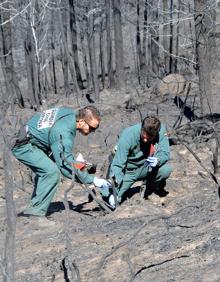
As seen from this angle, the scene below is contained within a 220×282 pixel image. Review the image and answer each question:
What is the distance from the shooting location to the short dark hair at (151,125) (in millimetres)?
7207

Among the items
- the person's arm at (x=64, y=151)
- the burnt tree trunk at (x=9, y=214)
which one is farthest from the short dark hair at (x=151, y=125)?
the burnt tree trunk at (x=9, y=214)

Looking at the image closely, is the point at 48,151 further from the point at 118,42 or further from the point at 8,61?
the point at 118,42

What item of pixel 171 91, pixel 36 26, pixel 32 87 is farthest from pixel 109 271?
pixel 36 26

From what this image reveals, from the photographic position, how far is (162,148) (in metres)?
7.82

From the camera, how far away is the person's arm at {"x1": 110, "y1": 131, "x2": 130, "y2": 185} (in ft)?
24.9

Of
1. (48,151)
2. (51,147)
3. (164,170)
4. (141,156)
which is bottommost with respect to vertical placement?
(164,170)

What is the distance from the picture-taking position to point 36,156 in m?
7.23

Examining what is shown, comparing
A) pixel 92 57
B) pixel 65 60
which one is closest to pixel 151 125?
pixel 92 57

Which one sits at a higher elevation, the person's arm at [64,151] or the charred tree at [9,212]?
the charred tree at [9,212]

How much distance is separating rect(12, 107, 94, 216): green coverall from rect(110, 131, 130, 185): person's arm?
0.62m

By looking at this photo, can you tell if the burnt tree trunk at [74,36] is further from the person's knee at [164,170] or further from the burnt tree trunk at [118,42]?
the person's knee at [164,170]

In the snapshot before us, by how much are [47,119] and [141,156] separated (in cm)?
143

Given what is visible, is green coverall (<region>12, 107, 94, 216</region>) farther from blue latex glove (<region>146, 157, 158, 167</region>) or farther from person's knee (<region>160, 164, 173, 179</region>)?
person's knee (<region>160, 164, 173, 179</region>)

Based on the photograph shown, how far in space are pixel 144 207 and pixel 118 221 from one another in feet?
1.97
